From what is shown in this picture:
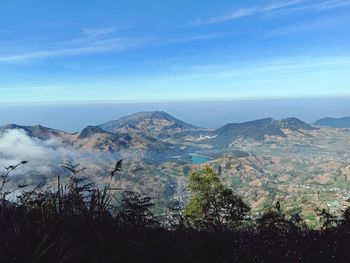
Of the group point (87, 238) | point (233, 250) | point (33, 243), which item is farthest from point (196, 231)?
point (33, 243)

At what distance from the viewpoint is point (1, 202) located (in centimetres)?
337

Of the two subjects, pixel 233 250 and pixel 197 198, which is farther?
pixel 197 198

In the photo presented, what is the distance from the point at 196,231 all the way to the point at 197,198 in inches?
721

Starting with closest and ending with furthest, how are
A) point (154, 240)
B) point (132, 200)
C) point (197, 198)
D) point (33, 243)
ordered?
1. point (33, 243)
2. point (154, 240)
3. point (132, 200)
4. point (197, 198)

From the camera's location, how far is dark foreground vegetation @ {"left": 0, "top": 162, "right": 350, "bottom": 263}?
102 inches

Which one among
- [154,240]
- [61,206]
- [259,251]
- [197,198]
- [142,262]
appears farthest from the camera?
[197,198]

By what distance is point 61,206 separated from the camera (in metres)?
3.17

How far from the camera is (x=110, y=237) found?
115 inches

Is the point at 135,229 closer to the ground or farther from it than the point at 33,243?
closer to the ground

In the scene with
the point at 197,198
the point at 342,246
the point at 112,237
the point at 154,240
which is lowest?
the point at 197,198

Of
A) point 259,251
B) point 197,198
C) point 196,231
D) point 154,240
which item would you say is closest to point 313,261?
point 259,251

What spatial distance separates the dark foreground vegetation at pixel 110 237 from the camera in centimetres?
259

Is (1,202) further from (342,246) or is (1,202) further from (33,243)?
(342,246)

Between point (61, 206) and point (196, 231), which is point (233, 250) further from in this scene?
point (61, 206)
